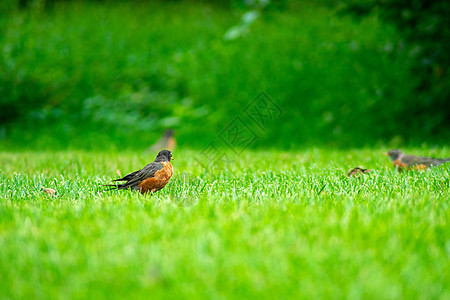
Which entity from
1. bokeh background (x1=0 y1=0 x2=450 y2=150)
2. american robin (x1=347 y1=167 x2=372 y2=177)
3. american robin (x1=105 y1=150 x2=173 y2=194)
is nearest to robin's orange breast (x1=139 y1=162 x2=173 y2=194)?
american robin (x1=105 y1=150 x2=173 y2=194)

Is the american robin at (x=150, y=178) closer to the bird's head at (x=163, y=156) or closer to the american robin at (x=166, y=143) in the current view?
the bird's head at (x=163, y=156)

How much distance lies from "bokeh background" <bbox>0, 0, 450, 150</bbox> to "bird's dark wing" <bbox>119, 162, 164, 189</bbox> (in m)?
3.89

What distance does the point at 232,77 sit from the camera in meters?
10.1

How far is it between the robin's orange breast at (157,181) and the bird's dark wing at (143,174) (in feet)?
0.08

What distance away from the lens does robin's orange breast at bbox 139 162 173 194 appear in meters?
3.25

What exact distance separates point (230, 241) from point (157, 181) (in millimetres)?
1213

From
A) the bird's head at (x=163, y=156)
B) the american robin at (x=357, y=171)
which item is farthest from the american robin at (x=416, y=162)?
the bird's head at (x=163, y=156)

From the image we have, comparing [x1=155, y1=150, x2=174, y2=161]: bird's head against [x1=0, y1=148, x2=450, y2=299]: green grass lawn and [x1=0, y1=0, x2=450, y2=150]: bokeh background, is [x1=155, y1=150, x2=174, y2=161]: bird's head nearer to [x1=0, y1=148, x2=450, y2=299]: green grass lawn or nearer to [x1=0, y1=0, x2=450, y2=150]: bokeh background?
[x1=0, y1=148, x2=450, y2=299]: green grass lawn

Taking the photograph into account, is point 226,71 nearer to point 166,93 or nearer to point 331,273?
point 166,93

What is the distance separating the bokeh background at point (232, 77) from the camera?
7723 mm

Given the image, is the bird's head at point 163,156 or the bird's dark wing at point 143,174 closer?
the bird's dark wing at point 143,174

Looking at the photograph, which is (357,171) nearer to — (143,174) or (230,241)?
(143,174)

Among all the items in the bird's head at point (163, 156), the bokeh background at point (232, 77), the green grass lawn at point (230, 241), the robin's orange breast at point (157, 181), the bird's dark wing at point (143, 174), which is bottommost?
the green grass lawn at point (230, 241)

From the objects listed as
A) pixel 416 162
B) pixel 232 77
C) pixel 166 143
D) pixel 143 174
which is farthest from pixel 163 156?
pixel 232 77
